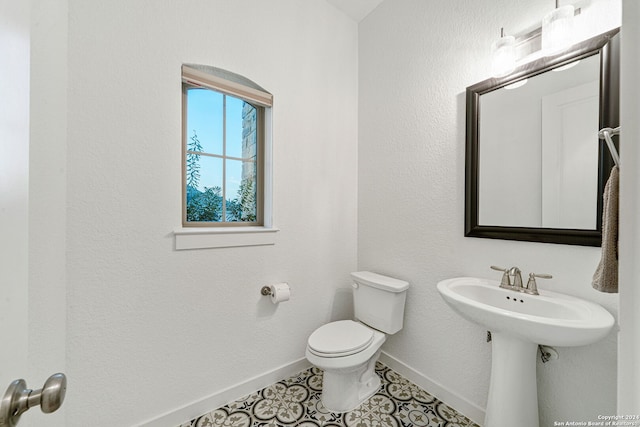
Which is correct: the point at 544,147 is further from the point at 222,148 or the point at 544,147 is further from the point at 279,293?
the point at 222,148

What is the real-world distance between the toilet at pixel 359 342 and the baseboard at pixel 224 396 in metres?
0.34

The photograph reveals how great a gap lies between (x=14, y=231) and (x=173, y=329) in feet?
3.93

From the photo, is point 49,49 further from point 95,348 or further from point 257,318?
point 257,318

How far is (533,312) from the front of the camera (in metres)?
1.13

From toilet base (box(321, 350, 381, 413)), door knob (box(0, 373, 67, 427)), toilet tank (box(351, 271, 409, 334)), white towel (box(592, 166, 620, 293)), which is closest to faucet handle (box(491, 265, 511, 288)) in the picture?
white towel (box(592, 166, 620, 293))

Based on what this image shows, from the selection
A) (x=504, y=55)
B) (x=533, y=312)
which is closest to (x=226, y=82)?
(x=504, y=55)

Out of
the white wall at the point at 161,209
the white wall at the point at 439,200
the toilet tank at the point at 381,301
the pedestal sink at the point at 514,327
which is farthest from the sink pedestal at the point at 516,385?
the white wall at the point at 161,209

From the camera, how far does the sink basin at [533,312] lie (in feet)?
2.84

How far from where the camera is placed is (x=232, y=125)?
1.74 m

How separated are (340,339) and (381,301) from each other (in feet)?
1.23

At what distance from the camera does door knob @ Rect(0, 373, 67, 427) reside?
0.36 m

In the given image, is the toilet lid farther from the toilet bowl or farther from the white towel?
the white towel

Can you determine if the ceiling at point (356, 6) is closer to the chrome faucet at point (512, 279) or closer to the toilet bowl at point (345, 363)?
the chrome faucet at point (512, 279)

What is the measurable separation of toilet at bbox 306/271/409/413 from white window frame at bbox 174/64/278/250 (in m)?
0.70
